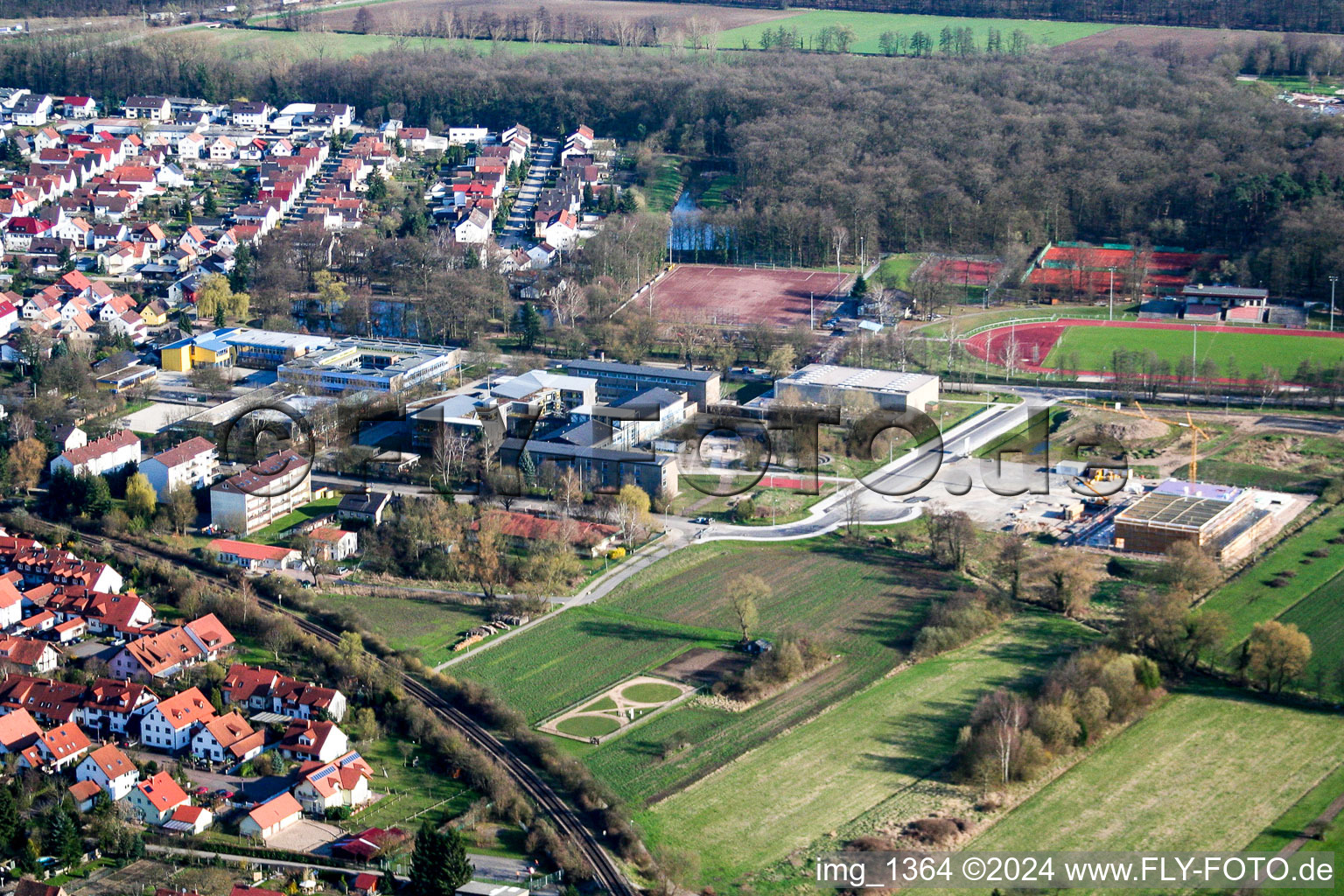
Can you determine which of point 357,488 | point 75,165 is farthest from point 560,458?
point 75,165

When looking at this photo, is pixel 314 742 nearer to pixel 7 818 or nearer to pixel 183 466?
pixel 7 818

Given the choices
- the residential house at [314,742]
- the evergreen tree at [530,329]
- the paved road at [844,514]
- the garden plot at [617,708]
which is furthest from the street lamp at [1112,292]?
the residential house at [314,742]

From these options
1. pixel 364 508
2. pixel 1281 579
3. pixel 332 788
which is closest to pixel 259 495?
pixel 364 508

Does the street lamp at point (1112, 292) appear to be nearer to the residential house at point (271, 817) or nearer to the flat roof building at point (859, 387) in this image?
the flat roof building at point (859, 387)

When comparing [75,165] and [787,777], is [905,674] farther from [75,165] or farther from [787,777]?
[75,165]

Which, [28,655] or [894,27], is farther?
[894,27]

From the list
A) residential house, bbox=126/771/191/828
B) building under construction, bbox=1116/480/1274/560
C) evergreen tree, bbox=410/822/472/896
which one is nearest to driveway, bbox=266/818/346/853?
residential house, bbox=126/771/191/828
